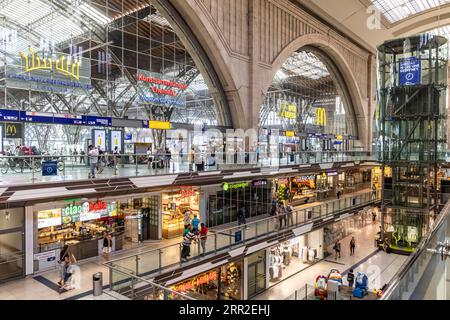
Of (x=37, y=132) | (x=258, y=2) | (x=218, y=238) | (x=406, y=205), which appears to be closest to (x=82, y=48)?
(x=37, y=132)

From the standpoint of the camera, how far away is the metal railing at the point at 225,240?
1081 cm

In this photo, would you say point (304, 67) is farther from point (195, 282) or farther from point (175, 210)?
point (195, 282)

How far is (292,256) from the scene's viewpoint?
2494 centimetres

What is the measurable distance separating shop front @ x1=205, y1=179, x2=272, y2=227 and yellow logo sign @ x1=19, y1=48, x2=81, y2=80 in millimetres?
9367

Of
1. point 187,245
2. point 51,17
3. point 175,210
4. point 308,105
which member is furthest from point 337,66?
point 187,245

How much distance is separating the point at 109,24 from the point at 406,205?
2152 centimetres

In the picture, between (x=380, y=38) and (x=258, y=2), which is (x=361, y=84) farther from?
(x=258, y=2)

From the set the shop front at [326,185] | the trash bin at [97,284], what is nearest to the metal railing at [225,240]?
the trash bin at [97,284]

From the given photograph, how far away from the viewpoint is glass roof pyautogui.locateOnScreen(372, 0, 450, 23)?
110ft

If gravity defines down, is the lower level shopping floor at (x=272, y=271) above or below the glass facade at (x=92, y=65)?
below

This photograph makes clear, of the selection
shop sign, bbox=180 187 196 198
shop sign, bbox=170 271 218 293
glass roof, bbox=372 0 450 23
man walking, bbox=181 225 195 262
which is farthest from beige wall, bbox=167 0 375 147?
man walking, bbox=181 225 195 262

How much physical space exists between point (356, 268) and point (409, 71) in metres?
13.1

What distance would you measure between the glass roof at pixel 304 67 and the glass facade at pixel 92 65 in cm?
1239

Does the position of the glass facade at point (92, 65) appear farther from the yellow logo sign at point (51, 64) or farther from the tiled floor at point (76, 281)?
the tiled floor at point (76, 281)
